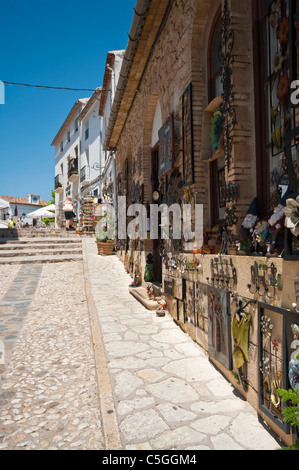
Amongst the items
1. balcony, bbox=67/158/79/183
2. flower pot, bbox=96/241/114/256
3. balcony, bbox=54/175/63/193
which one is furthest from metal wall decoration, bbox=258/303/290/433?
balcony, bbox=54/175/63/193

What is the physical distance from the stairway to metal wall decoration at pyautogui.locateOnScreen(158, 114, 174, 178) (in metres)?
8.51

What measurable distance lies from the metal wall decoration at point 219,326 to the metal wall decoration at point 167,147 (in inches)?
101

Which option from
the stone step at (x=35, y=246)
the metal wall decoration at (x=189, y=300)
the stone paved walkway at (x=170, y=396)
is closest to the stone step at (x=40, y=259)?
the stone step at (x=35, y=246)

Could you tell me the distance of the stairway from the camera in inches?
511

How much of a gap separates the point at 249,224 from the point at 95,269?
8.07 m

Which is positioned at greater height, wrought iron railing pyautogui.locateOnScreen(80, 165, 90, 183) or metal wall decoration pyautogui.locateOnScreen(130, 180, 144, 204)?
wrought iron railing pyautogui.locateOnScreen(80, 165, 90, 183)

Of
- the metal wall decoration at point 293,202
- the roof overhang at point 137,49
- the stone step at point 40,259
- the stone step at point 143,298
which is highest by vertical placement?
the roof overhang at point 137,49

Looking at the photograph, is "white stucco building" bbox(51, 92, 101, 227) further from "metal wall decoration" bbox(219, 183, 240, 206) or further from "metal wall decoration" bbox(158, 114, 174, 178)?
"metal wall decoration" bbox(219, 183, 240, 206)

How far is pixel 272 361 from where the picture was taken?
234 cm

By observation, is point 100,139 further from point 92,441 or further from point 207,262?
point 92,441

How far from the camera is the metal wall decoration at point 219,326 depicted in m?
3.06

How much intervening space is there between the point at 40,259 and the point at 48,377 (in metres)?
10.0

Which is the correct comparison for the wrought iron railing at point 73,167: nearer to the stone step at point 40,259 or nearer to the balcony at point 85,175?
the balcony at point 85,175

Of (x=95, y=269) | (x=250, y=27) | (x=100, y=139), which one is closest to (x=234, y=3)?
(x=250, y=27)
